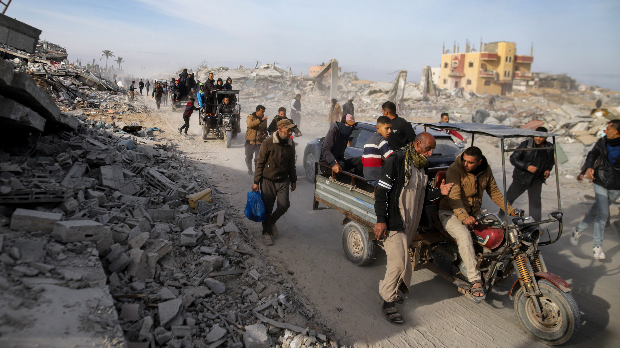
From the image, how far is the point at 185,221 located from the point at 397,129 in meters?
3.83

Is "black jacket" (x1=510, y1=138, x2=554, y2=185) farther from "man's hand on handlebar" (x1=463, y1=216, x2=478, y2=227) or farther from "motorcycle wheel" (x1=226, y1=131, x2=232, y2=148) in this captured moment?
"motorcycle wheel" (x1=226, y1=131, x2=232, y2=148)

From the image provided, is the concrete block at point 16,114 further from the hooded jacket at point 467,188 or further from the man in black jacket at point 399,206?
the hooded jacket at point 467,188

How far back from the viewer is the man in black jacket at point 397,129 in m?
6.09

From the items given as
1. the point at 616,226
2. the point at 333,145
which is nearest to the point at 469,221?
the point at 333,145

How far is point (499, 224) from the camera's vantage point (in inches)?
157

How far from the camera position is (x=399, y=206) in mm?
3822

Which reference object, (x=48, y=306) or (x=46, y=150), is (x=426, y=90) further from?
(x=48, y=306)

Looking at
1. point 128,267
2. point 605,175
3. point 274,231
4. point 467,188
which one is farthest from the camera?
point 274,231

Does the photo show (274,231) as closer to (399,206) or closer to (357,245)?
(357,245)

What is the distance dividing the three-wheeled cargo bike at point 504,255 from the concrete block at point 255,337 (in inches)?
77.9

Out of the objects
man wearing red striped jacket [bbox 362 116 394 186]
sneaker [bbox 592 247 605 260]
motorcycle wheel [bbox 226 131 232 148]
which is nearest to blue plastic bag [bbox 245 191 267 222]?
man wearing red striped jacket [bbox 362 116 394 186]

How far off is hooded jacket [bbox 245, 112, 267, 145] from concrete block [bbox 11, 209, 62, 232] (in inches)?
210

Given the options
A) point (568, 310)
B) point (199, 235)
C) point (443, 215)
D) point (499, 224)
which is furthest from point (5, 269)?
point (568, 310)

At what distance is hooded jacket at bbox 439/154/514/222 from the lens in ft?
13.7
